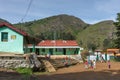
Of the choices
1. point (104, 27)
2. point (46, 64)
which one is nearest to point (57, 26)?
point (104, 27)

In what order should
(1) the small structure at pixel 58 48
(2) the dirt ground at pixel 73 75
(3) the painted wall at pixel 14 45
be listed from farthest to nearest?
(1) the small structure at pixel 58 48, (3) the painted wall at pixel 14 45, (2) the dirt ground at pixel 73 75

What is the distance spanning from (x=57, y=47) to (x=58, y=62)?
2729 centimetres

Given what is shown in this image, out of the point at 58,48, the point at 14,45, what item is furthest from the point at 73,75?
the point at 58,48

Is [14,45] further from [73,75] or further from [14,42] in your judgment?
[73,75]

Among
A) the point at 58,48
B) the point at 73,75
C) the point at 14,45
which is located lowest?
the point at 73,75

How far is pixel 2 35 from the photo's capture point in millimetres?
43062

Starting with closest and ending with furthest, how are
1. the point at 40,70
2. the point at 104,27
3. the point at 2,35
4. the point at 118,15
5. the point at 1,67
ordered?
the point at 1,67 → the point at 40,70 → the point at 2,35 → the point at 118,15 → the point at 104,27

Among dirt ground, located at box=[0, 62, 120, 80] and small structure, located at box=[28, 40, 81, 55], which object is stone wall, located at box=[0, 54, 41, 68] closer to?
dirt ground, located at box=[0, 62, 120, 80]

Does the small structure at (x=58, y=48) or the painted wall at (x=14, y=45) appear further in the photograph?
the small structure at (x=58, y=48)

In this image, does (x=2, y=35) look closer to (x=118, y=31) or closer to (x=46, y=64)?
(x=46, y=64)

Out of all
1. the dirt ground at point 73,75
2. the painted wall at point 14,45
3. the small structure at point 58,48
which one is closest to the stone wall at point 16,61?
the dirt ground at point 73,75

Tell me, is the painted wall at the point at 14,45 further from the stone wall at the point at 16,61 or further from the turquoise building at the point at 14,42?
the stone wall at the point at 16,61

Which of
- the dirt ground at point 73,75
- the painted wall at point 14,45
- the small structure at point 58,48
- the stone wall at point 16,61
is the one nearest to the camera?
the dirt ground at point 73,75

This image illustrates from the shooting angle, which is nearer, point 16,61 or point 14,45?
point 16,61
